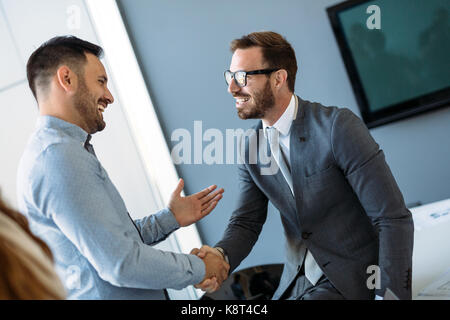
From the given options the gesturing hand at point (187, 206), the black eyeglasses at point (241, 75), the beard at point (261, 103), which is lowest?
the gesturing hand at point (187, 206)

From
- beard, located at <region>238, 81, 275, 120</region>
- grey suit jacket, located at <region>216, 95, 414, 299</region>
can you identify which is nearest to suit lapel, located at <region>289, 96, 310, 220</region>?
grey suit jacket, located at <region>216, 95, 414, 299</region>

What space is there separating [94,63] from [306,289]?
1.13 m

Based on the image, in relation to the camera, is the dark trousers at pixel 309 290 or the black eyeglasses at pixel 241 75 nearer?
the dark trousers at pixel 309 290

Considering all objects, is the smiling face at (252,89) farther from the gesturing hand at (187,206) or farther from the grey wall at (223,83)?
the grey wall at (223,83)

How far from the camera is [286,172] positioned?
1825 millimetres

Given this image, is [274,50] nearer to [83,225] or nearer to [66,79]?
[66,79]

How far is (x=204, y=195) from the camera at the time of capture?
6.63 ft

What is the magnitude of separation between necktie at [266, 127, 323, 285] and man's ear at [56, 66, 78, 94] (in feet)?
2.56

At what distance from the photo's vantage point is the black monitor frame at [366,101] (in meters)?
2.86

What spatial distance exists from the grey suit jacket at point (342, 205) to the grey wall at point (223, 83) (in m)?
1.28

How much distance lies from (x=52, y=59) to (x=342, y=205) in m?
1.13

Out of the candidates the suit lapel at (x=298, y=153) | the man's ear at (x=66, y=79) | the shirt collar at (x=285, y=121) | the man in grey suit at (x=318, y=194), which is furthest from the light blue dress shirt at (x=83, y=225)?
the shirt collar at (x=285, y=121)

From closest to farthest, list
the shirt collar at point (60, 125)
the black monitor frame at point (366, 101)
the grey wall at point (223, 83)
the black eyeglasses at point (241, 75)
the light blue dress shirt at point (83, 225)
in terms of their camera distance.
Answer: the light blue dress shirt at point (83, 225), the shirt collar at point (60, 125), the black eyeglasses at point (241, 75), the black monitor frame at point (366, 101), the grey wall at point (223, 83)
